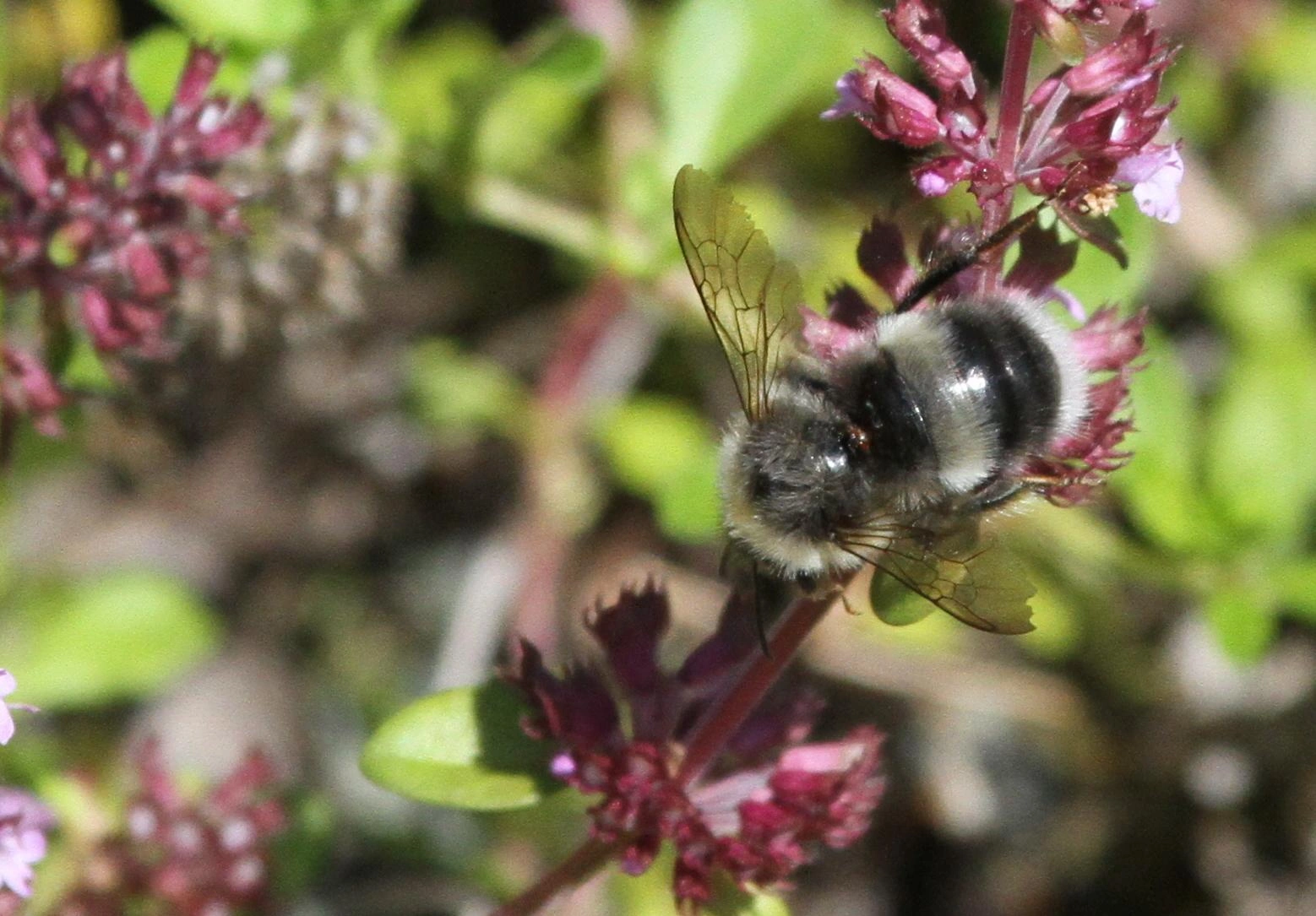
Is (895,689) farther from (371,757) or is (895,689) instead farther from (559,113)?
(371,757)

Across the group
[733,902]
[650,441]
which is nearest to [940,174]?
[733,902]

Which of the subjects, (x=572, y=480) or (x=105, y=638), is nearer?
(x=105, y=638)

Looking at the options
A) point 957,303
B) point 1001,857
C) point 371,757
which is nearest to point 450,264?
point 1001,857

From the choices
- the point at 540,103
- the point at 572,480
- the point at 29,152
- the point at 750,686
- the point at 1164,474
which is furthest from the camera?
the point at 572,480

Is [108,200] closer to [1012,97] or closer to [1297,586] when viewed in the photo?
[1012,97]

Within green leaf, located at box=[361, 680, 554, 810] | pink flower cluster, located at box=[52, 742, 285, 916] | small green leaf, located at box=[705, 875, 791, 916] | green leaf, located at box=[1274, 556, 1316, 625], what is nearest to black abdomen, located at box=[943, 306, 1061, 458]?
small green leaf, located at box=[705, 875, 791, 916]
